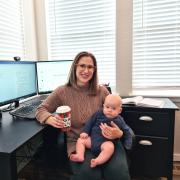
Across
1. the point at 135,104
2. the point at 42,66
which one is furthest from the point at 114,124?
the point at 42,66

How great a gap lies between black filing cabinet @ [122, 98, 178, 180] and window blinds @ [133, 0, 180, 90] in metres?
0.52

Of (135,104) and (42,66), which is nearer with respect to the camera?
(135,104)

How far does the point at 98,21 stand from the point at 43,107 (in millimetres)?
1363

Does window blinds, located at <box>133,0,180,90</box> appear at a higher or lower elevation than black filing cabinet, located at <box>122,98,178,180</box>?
higher

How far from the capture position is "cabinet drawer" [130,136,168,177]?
1.70 meters

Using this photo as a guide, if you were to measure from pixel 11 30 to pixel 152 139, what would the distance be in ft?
5.88

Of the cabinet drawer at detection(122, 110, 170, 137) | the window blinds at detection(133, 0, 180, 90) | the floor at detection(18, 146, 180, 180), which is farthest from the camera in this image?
the window blinds at detection(133, 0, 180, 90)

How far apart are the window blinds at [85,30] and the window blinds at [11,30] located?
36 centimetres

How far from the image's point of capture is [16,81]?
1603mm

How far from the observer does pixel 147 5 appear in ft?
6.91

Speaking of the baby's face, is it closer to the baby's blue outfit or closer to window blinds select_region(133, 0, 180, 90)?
the baby's blue outfit

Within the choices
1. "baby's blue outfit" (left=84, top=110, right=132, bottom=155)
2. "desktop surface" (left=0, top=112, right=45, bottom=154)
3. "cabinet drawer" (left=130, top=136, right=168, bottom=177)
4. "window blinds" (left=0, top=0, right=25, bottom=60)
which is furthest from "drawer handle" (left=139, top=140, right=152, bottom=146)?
"window blinds" (left=0, top=0, right=25, bottom=60)

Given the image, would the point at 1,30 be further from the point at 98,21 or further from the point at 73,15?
the point at 98,21

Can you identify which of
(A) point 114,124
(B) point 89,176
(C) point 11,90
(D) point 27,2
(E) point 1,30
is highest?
(D) point 27,2
